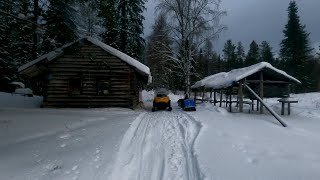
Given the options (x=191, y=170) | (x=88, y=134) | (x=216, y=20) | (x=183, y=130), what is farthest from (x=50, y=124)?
(x=216, y=20)

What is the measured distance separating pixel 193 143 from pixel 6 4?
661cm

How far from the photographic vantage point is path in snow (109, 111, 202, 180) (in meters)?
7.08

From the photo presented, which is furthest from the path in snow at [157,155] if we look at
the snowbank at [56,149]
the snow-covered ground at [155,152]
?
the snowbank at [56,149]

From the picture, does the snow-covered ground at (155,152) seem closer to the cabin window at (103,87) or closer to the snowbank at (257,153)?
the snowbank at (257,153)

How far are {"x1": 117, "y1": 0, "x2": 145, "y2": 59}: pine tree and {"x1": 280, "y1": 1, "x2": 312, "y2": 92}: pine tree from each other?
29568 mm

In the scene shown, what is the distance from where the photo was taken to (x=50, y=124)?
13789 mm

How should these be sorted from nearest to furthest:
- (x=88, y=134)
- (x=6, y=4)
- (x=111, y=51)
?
(x=6, y=4) → (x=88, y=134) → (x=111, y=51)

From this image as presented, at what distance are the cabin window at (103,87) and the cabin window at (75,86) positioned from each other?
4.34 feet

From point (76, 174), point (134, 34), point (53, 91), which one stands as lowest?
point (76, 174)

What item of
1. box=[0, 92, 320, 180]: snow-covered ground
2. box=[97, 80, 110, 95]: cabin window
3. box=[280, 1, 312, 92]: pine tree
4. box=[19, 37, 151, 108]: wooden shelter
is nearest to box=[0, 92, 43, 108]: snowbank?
box=[19, 37, 151, 108]: wooden shelter

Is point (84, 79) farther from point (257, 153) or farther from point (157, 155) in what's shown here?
point (257, 153)

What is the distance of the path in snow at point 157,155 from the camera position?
708 centimetres

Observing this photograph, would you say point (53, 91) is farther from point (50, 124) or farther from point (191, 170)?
point (191, 170)

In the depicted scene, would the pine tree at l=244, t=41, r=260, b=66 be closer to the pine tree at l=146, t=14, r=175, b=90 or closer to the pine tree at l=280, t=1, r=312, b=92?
the pine tree at l=280, t=1, r=312, b=92
